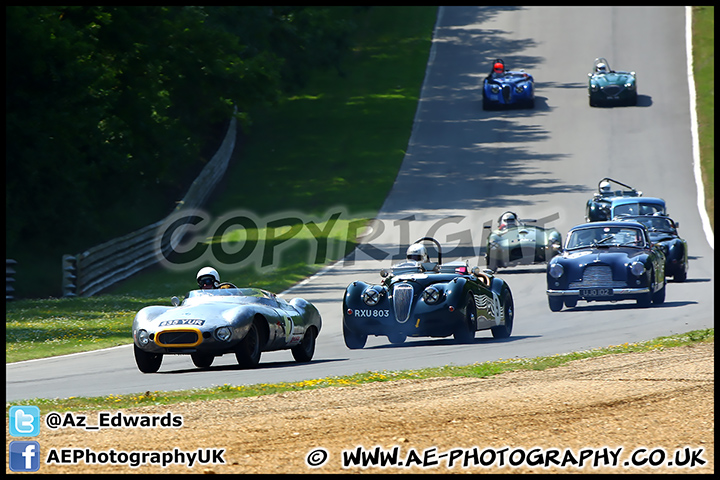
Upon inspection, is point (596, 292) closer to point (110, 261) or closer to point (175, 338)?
point (175, 338)

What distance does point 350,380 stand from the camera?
1205 centimetres

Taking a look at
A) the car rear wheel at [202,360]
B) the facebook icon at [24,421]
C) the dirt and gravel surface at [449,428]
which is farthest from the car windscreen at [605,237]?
the facebook icon at [24,421]

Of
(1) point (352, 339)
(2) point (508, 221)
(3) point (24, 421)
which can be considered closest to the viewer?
(3) point (24, 421)

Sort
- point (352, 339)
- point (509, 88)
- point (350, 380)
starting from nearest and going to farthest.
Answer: point (350, 380)
point (352, 339)
point (509, 88)

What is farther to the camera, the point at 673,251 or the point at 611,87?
the point at 611,87

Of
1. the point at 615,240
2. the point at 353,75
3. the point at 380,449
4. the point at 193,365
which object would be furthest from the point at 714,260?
the point at 353,75

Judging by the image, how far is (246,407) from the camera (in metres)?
10.2

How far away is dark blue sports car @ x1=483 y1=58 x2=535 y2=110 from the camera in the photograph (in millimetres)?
48250

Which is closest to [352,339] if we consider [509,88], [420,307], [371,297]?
[371,297]

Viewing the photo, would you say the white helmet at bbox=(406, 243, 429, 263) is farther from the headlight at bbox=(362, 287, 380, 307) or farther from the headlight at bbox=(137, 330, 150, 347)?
the headlight at bbox=(137, 330, 150, 347)

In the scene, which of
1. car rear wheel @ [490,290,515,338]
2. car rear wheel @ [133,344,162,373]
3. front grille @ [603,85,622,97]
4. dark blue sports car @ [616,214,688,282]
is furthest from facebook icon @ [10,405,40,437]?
front grille @ [603,85,622,97]

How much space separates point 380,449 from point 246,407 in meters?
2.35

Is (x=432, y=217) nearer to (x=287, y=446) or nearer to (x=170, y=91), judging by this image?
(x=170, y=91)

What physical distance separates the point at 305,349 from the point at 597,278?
7117mm
